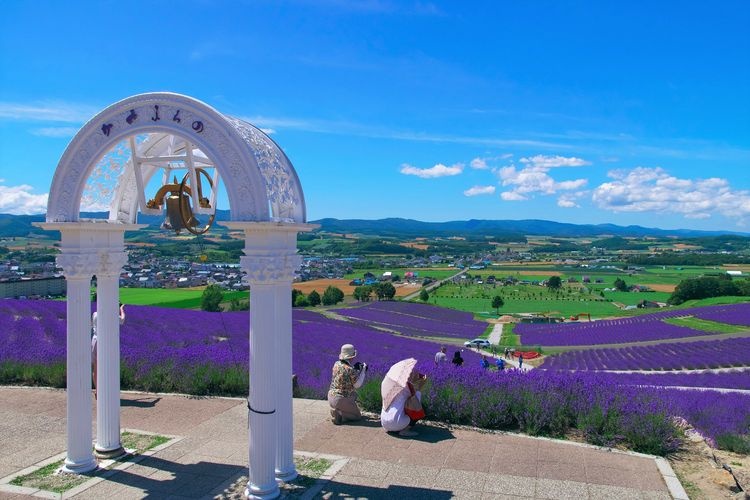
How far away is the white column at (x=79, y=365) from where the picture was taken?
20.7 ft

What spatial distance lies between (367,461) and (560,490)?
216cm

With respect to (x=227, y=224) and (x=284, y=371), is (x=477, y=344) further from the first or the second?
(x=227, y=224)

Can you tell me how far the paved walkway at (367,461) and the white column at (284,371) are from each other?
1.77 ft

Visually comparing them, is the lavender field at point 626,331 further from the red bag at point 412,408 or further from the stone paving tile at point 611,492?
the stone paving tile at point 611,492

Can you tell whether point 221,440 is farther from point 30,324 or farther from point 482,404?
point 30,324

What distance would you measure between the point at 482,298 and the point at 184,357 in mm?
71388

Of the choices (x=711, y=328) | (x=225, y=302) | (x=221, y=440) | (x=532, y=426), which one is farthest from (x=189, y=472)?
(x=225, y=302)

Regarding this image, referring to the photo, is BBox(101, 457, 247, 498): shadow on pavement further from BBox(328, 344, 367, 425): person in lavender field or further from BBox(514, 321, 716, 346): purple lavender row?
BBox(514, 321, 716, 346): purple lavender row

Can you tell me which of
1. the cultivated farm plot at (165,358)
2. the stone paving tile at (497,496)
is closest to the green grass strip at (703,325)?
the cultivated farm plot at (165,358)

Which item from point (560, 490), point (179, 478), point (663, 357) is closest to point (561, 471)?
point (560, 490)

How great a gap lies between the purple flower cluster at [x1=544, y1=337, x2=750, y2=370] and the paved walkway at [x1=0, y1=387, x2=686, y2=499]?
15.4 m

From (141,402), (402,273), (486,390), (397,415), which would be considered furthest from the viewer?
(402,273)

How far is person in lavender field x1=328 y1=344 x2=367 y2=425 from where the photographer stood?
793 centimetres

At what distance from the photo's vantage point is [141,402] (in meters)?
9.03
